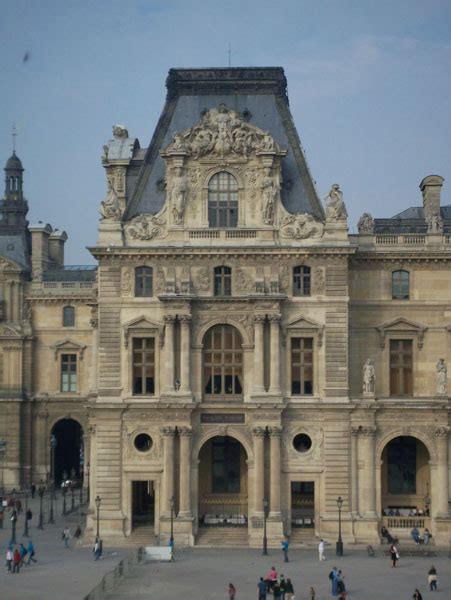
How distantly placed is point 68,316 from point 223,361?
37144 millimetres

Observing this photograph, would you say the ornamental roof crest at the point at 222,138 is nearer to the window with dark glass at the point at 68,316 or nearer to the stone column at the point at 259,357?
the stone column at the point at 259,357

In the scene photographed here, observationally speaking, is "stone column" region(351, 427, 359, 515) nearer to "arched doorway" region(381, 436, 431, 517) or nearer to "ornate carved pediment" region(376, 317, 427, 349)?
"arched doorway" region(381, 436, 431, 517)

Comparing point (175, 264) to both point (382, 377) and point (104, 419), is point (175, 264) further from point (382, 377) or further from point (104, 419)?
point (382, 377)

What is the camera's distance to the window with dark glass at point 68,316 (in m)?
102

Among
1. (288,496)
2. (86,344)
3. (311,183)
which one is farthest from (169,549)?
(86,344)

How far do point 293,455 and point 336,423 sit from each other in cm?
311

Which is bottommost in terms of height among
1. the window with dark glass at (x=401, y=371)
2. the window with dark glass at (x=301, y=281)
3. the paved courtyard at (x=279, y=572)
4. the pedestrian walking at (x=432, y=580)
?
the paved courtyard at (x=279, y=572)

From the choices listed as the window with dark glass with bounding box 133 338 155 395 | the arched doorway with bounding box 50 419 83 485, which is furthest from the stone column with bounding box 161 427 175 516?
the arched doorway with bounding box 50 419 83 485

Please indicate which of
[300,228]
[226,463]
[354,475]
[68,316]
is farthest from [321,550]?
[68,316]

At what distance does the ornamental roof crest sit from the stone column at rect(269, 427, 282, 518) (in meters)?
16.4

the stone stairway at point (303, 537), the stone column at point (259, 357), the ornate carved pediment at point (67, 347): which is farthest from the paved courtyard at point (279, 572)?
the ornate carved pediment at point (67, 347)

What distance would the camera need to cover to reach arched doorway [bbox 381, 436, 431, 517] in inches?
2779

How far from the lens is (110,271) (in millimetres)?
68438

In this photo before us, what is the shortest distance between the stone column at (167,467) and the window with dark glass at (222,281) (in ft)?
27.9
